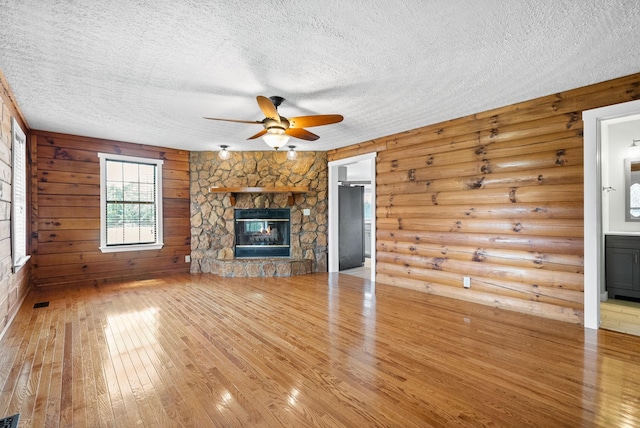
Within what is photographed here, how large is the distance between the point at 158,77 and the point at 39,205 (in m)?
3.66

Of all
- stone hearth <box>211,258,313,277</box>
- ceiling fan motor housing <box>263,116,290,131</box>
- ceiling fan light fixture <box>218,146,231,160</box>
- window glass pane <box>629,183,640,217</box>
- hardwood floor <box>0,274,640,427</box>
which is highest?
ceiling fan light fixture <box>218,146,231,160</box>

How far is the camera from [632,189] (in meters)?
4.36

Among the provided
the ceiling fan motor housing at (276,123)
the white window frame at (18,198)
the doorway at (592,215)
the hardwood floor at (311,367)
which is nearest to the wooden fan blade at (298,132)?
the ceiling fan motor housing at (276,123)

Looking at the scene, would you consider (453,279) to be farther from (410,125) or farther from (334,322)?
(410,125)

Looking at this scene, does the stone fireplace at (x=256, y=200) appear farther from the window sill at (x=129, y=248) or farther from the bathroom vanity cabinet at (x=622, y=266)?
the bathroom vanity cabinet at (x=622, y=266)

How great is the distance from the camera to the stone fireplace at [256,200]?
20.4ft

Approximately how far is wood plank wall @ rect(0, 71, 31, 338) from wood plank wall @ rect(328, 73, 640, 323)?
4.86m

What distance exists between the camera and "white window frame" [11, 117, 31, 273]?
11.8 feet

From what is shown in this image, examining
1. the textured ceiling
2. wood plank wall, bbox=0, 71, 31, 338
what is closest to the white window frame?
wood plank wall, bbox=0, 71, 31, 338

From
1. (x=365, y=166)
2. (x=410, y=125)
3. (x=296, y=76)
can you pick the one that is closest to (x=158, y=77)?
(x=296, y=76)

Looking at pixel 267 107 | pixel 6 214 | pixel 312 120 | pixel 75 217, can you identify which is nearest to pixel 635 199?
pixel 312 120

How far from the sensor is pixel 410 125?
4555mm

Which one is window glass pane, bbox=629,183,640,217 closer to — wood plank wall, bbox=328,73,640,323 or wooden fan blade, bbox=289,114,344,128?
wood plank wall, bbox=328,73,640,323

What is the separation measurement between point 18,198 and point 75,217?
1145 mm
